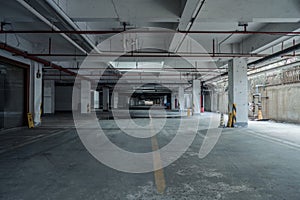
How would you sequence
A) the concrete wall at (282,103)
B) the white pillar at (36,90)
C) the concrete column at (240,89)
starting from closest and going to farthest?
1. the concrete column at (240,89)
2. the white pillar at (36,90)
3. the concrete wall at (282,103)

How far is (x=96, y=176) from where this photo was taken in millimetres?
4082

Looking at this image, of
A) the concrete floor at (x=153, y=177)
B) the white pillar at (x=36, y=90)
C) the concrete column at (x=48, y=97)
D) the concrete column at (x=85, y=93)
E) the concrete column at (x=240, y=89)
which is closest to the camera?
the concrete floor at (x=153, y=177)

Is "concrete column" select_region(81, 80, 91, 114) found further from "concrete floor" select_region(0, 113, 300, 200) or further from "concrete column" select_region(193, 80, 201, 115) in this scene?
"concrete floor" select_region(0, 113, 300, 200)

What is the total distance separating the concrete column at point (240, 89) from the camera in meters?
12.0

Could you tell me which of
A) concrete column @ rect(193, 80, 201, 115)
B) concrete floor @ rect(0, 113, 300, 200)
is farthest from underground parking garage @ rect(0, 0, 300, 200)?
concrete column @ rect(193, 80, 201, 115)

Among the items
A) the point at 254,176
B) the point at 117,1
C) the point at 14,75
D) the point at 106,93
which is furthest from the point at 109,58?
the point at 106,93

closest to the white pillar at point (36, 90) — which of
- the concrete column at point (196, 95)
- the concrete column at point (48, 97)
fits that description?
the concrete column at point (48, 97)

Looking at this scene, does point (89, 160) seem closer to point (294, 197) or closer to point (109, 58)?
point (294, 197)

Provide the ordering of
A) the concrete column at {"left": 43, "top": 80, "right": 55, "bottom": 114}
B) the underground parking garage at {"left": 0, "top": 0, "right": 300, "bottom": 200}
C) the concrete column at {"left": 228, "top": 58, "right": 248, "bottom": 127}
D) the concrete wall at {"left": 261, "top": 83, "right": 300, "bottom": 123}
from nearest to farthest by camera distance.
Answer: the underground parking garage at {"left": 0, "top": 0, "right": 300, "bottom": 200}
the concrete column at {"left": 228, "top": 58, "right": 248, "bottom": 127}
the concrete wall at {"left": 261, "top": 83, "right": 300, "bottom": 123}
the concrete column at {"left": 43, "top": 80, "right": 55, "bottom": 114}

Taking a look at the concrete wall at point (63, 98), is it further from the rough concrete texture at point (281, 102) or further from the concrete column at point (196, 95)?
the rough concrete texture at point (281, 102)

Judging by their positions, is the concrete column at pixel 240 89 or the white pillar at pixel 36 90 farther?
the white pillar at pixel 36 90

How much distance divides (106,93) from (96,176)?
26842 mm

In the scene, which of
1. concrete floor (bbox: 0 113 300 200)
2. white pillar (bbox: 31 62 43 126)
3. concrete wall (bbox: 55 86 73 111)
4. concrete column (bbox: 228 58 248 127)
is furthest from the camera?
concrete wall (bbox: 55 86 73 111)

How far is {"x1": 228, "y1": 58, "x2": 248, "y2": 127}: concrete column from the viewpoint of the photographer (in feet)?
39.5
